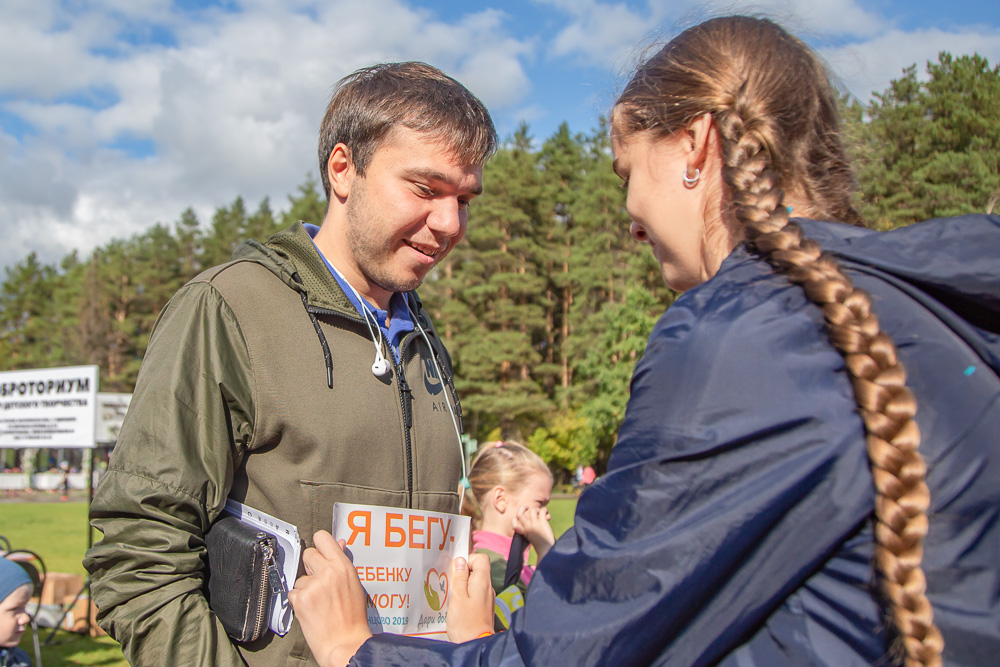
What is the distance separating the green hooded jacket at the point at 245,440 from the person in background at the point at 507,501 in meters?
1.69

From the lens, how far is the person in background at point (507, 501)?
395 cm

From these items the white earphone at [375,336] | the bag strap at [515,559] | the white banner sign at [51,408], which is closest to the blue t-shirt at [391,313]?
the white earphone at [375,336]

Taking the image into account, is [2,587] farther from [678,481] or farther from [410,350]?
[678,481]

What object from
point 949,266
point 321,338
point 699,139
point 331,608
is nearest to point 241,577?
point 331,608

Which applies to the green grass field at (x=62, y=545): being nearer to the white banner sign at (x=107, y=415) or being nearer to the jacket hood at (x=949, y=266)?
the white banner sign at (x=107, y=415)

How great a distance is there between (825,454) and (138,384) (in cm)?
158

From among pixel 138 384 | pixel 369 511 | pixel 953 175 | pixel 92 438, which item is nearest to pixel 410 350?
pixel 369 511

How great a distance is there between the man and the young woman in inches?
32.4

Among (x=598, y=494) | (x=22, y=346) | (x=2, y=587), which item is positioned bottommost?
(x=2, y=587)

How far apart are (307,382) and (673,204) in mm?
1109

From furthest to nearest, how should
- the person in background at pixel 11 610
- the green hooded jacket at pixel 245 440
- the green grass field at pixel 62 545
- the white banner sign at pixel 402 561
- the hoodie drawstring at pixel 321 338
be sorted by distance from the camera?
the green grass field at pixel 62 545 → the person in background at pixel 11 610 → the hoodie drawstring at pixel 321 338 → the white banner sign at pixel 402 561 → the green hooded jacket at pixel 245 440

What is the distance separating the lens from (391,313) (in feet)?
8.51

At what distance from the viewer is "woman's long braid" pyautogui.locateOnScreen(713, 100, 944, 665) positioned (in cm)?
90

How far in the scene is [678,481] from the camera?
3.35ft
